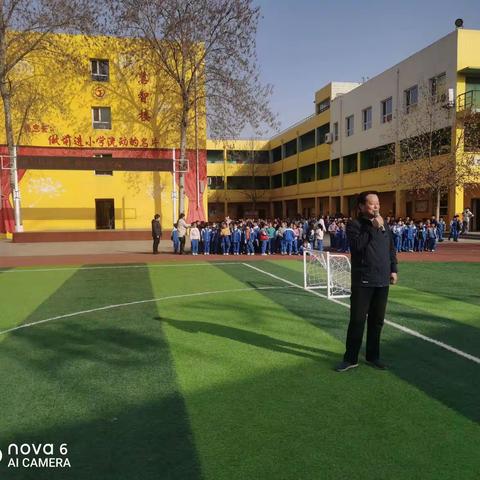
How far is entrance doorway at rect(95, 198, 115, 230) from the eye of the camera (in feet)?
106

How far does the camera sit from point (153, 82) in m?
31.5

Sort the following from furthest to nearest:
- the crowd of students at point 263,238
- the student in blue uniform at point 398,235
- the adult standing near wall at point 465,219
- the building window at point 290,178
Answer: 1. the building window at point 290,178
2. the adult standing near wall at point 465,219
3. the student in blue uniform at point 398,235
4. the crowd of students at point 263,238

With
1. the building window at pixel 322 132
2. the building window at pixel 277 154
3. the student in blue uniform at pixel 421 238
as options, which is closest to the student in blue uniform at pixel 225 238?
the student in blue uniform at pixel 421 238

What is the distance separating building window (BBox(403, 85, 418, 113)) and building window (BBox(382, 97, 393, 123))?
1815 mm

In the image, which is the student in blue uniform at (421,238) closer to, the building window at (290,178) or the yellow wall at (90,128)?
the yellow wall at (90,128)

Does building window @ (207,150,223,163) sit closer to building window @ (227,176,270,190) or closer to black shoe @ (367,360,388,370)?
building window @ (227,176,270,190)

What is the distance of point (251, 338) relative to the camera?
21.7 feet

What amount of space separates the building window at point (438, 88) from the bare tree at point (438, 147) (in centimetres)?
7

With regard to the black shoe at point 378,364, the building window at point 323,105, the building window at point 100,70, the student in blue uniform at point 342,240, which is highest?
the building window at point 323,105

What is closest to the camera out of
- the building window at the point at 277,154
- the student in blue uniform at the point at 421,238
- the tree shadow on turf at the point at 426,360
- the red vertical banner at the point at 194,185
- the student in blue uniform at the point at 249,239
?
the tree shadow on turf at the point at 426,360

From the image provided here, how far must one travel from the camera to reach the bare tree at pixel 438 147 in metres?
25.4

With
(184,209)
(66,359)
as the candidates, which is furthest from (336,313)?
(184,209)

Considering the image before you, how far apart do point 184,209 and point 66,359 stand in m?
27.2

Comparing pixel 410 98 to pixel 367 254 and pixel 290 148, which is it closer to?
pixel 290 148
